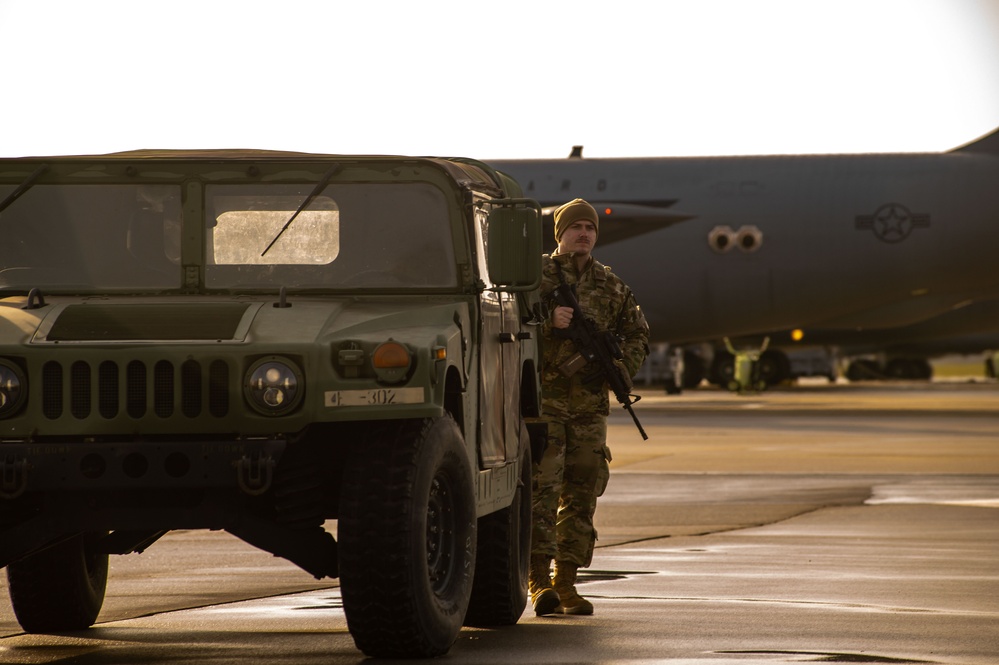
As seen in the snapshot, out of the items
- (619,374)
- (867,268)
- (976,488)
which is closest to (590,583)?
(619,374)

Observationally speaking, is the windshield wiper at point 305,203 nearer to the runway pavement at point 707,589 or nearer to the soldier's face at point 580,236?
the runway pavement at point 707,589

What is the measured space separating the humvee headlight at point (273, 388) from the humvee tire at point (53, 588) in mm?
1919

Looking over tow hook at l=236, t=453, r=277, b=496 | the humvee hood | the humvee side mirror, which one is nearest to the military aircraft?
the humvee side mirror

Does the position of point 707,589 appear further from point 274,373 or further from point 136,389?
point 136,389

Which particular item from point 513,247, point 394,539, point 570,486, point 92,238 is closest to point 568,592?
point 570,486

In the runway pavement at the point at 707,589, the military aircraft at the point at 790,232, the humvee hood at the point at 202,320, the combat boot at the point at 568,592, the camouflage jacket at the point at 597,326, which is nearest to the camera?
the humvee hood at the point at 202,320

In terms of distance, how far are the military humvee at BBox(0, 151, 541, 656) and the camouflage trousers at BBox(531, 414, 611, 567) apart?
52 centimetres

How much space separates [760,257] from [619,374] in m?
29.6

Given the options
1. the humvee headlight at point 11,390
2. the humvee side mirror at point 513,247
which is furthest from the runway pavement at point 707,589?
the humvee side mirror at point 513,247

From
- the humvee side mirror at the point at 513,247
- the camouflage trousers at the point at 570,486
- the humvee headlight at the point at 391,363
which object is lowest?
the camouflage trousers at the point at 570,486

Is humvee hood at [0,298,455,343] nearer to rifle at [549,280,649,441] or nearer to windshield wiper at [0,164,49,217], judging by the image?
windshield wiper at [0,164,49,217]

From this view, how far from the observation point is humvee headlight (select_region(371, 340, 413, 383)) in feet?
22.2

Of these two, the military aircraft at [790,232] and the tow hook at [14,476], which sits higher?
the military aircraft at [790,232]

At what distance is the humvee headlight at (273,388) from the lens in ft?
22.1
